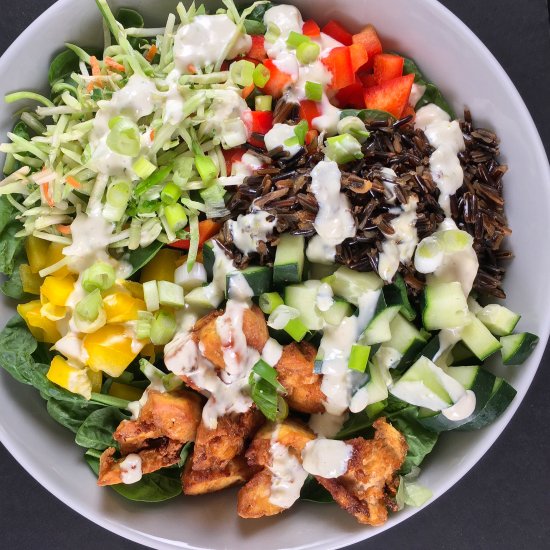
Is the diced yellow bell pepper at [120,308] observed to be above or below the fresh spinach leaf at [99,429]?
above

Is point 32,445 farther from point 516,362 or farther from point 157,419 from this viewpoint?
point 516,362

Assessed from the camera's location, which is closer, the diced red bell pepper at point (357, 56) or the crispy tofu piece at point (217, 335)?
the crispy tofu piece at point (217, 335)

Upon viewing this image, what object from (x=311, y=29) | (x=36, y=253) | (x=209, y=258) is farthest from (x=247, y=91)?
(x=36, y=253)

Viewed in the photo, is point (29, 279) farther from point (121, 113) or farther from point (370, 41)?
point (370, 41)

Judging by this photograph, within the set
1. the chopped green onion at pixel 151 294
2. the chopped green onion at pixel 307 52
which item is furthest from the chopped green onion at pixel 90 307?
the chopped green onion at pixel 307 52

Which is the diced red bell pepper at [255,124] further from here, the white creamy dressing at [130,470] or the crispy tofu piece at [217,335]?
the white creamy dressing at [130,470]

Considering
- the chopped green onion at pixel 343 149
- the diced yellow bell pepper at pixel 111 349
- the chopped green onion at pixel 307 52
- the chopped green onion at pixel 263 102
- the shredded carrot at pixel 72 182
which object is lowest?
the diced yellow bell pepper at pixel 111 349
